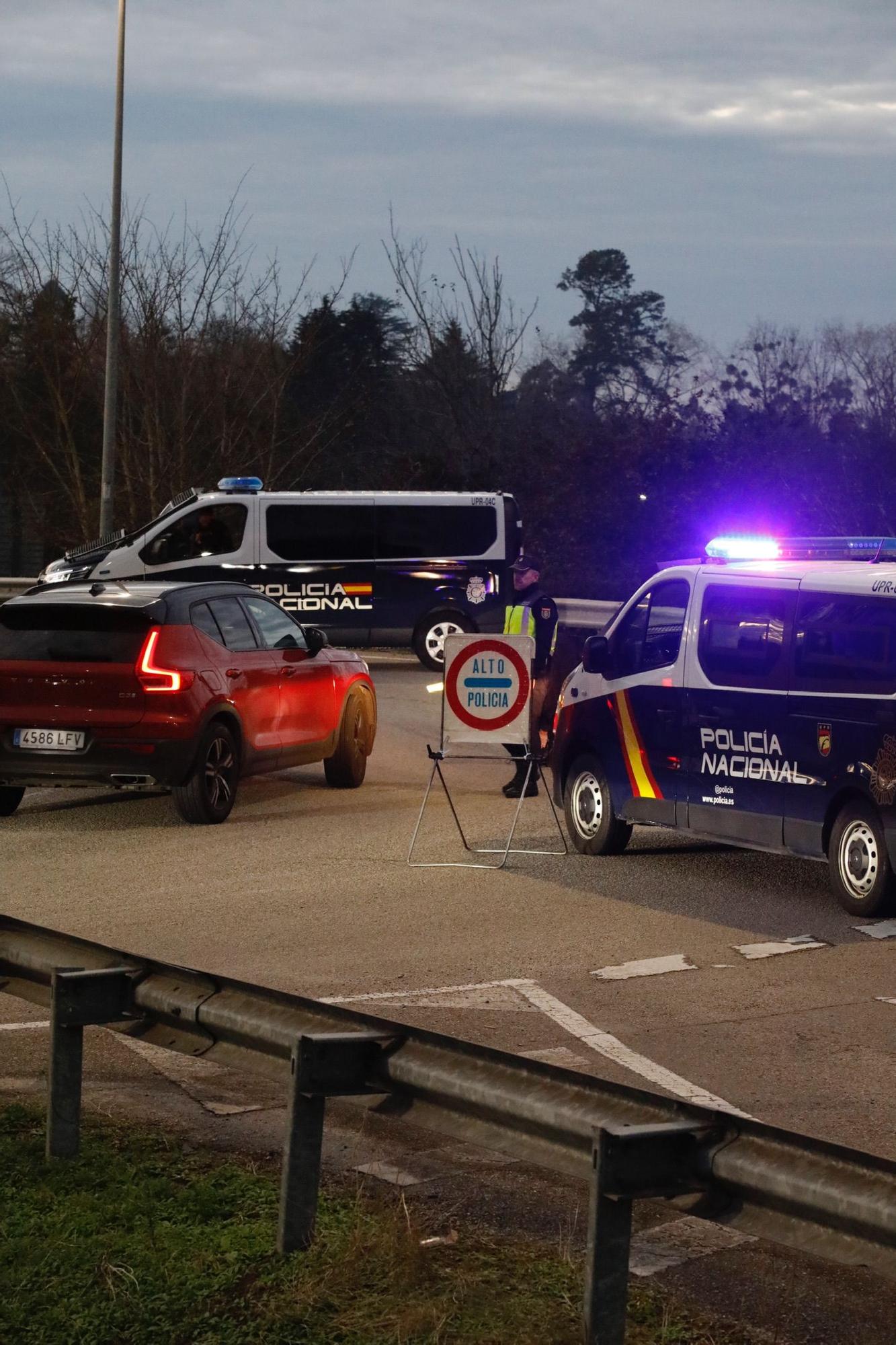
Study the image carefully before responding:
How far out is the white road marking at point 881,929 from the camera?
32.2ft

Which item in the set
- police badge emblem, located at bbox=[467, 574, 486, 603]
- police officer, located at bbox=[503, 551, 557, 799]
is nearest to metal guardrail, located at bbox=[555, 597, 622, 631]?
police badge emblem, located at bbox=[467, 574, 486, 603]

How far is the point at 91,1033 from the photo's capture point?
7.46 metres

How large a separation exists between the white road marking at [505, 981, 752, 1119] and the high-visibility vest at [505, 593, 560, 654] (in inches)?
278

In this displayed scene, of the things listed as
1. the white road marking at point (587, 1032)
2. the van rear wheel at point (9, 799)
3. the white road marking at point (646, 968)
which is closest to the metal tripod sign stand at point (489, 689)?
the van rear wheel at point (9, 799)

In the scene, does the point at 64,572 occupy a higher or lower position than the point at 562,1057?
higher

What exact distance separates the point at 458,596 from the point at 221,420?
1087cm

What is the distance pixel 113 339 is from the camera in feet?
97.6

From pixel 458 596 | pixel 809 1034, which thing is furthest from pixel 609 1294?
pixel 458 596

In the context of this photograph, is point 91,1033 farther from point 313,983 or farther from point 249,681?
point 249,681

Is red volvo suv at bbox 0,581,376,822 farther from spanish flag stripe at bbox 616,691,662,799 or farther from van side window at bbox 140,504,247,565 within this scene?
van side window at bbox 140,504,247,565

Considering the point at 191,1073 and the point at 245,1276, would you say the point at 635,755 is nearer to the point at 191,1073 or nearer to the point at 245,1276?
the point at 191,1073

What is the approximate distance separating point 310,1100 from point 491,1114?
574mm

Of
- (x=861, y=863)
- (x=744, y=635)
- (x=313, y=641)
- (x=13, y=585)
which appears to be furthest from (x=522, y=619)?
(x=13, y=585)

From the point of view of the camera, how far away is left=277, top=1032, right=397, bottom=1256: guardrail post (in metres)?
4.66
